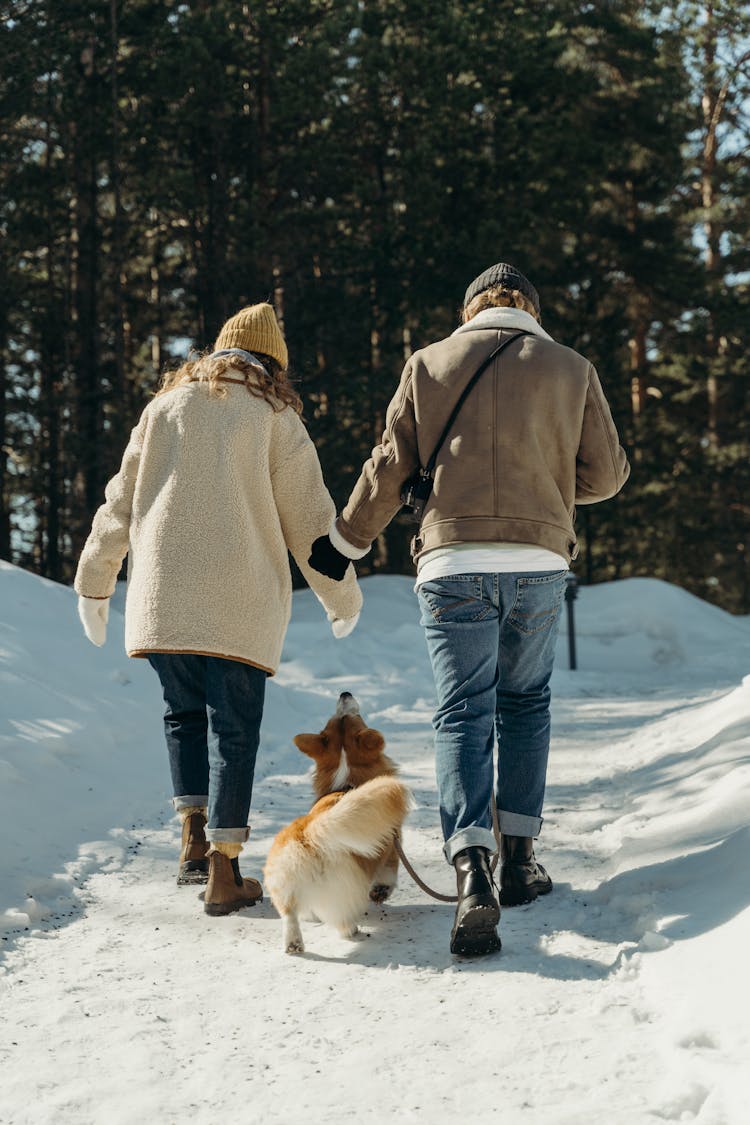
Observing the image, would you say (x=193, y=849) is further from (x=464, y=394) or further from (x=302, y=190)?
(x=302, y=190)

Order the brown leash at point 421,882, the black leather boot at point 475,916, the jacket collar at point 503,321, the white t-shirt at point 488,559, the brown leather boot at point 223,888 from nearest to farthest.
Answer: the black leather boot at point 475,916
the white t-shirt at point 488,559
the jacket collar at point 503,321
the brown leash at point 421,882
the brown leather boot at point 223,888

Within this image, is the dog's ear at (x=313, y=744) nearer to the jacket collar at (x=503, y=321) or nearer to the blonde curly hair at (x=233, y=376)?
the blonde curly hair at (x=233, y=376)

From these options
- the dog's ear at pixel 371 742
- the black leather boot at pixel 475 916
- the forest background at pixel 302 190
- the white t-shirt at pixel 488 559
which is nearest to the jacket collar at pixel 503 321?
the white t-shirt at pixel 488 559

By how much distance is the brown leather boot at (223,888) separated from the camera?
358 centimetres

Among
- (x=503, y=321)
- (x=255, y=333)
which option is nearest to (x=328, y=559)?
(x=255, y=333)

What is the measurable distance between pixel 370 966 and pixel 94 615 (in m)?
1.78

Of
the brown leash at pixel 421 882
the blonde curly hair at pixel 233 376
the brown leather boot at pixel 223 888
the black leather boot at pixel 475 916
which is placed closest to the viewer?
the black leather boot at pixel 475 916

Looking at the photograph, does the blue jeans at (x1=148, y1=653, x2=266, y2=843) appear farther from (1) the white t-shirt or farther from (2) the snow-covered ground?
(1) the white t-shirt

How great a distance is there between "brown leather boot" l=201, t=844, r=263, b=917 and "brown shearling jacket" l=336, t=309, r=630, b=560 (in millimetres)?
1246

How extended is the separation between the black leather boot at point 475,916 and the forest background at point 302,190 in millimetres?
12441

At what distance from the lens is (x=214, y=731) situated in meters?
3.66

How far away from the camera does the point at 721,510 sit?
2473 cm

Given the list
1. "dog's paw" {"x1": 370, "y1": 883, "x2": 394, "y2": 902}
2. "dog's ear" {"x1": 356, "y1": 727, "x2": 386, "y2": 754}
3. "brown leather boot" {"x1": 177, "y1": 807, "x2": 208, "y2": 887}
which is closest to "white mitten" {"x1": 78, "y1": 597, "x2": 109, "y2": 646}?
"brown leather boot" {"x1": 177, "y1": 807, "x2": 208, "y2": 887}

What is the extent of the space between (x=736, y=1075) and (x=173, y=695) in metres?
2.31
